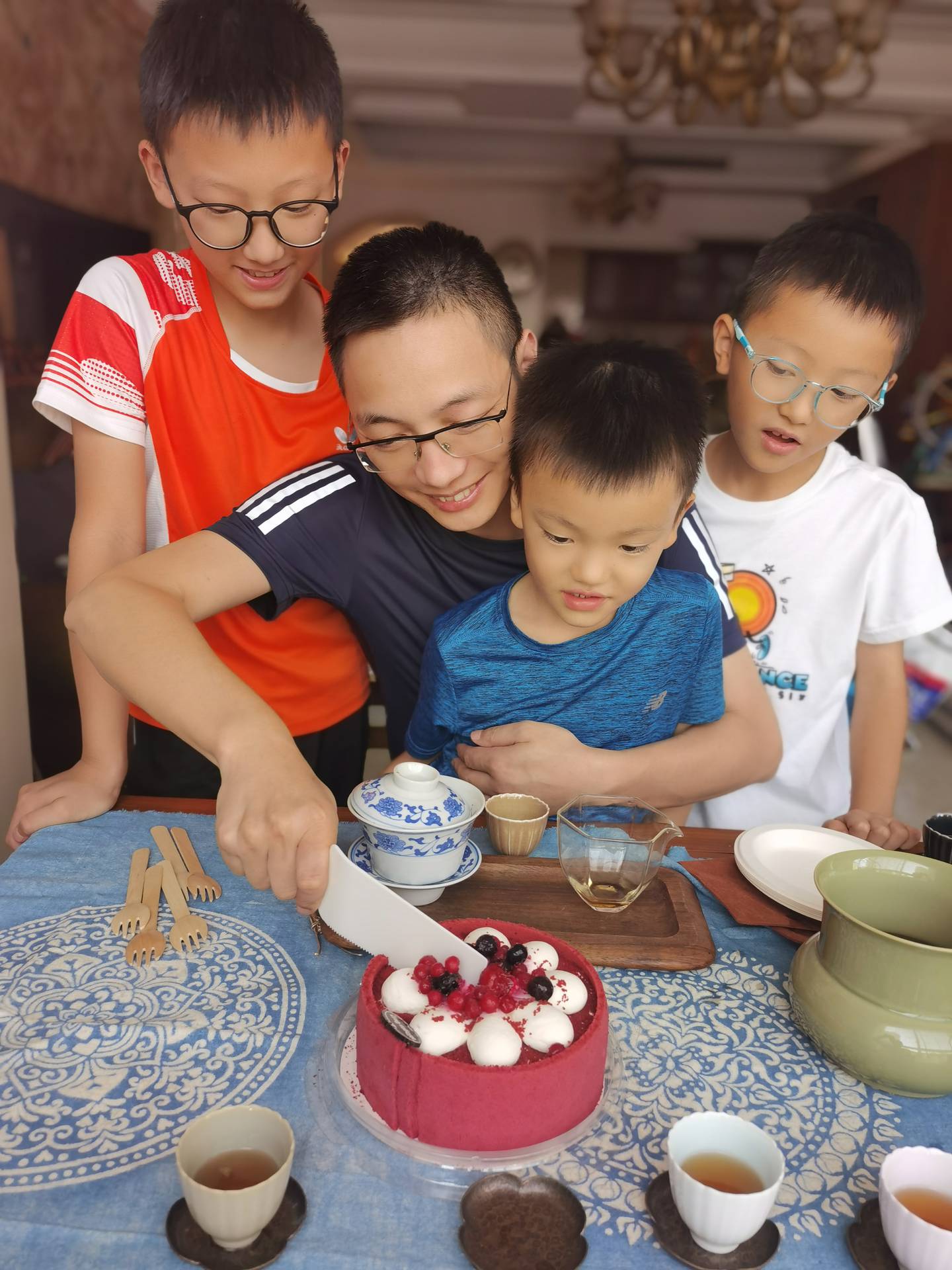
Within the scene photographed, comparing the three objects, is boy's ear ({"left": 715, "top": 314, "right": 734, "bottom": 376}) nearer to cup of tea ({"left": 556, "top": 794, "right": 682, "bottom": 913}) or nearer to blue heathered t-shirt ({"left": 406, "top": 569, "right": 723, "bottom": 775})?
blue heathered t-shirt ({"left": 406, "top": 569, "right": 723, "bottom": 775})

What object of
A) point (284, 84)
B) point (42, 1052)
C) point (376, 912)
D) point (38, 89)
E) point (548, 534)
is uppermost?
point (38, 89)

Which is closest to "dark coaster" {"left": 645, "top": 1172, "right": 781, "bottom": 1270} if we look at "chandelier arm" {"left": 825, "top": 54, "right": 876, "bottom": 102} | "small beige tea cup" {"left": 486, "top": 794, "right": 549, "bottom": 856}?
"small beige tea cup" {"left": 486, "top": 794, "right": 549, "bottom": 856}

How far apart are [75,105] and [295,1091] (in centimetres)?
378

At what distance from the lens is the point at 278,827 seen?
0.94 metres

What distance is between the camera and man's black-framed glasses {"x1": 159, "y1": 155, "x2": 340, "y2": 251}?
1.34 metres

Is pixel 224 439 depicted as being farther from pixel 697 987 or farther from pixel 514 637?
pixel 697 987

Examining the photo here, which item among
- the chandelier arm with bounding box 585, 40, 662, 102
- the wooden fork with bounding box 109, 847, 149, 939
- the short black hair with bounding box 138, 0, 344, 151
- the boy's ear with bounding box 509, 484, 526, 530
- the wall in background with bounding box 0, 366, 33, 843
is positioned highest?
the chandelier arm with bounding box 585, 40, 662, 102

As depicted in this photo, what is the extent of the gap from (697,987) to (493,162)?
8997 mm

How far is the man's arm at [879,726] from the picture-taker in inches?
69.7

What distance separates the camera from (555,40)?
5656 millimetres

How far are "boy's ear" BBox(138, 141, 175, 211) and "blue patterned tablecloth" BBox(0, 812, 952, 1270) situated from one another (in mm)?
980

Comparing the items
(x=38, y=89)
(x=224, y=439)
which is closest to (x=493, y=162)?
(x=38, y=89)

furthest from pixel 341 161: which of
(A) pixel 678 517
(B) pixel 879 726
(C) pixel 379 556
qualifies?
(B) pixel 879 726

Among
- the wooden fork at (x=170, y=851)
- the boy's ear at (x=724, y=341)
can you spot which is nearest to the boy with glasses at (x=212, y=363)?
the wooden fork at (x=170, y=851)
